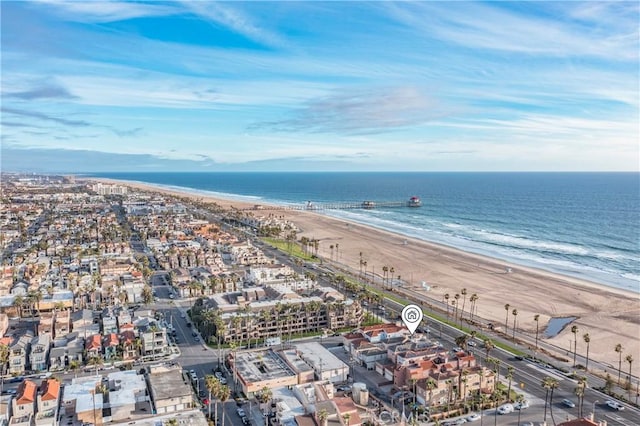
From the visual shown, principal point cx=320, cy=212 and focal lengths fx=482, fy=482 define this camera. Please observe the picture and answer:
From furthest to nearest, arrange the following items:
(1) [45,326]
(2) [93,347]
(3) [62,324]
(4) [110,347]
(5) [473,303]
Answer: (5) [473,303], (3) [62,324], (1) [45,326], (4) [110,347], (2) [93,347]

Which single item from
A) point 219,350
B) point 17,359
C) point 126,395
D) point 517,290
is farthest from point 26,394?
point 517,290

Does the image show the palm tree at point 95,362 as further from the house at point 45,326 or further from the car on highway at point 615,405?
the car on highway at point 615,405

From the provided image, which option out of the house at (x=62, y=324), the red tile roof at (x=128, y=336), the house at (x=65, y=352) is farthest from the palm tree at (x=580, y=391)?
the house at (x=62, y=324)

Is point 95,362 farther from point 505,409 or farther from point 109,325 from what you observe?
point 505,409

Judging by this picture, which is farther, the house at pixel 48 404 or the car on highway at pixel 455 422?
the car on highway at pixel 455 422

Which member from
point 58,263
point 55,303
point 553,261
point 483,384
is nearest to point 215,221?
point 58,263

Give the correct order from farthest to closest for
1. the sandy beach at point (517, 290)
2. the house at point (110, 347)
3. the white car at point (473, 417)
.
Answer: the sandy beach at point (517, 290), the house at point (110, 347), the white car at point (473, 417)
